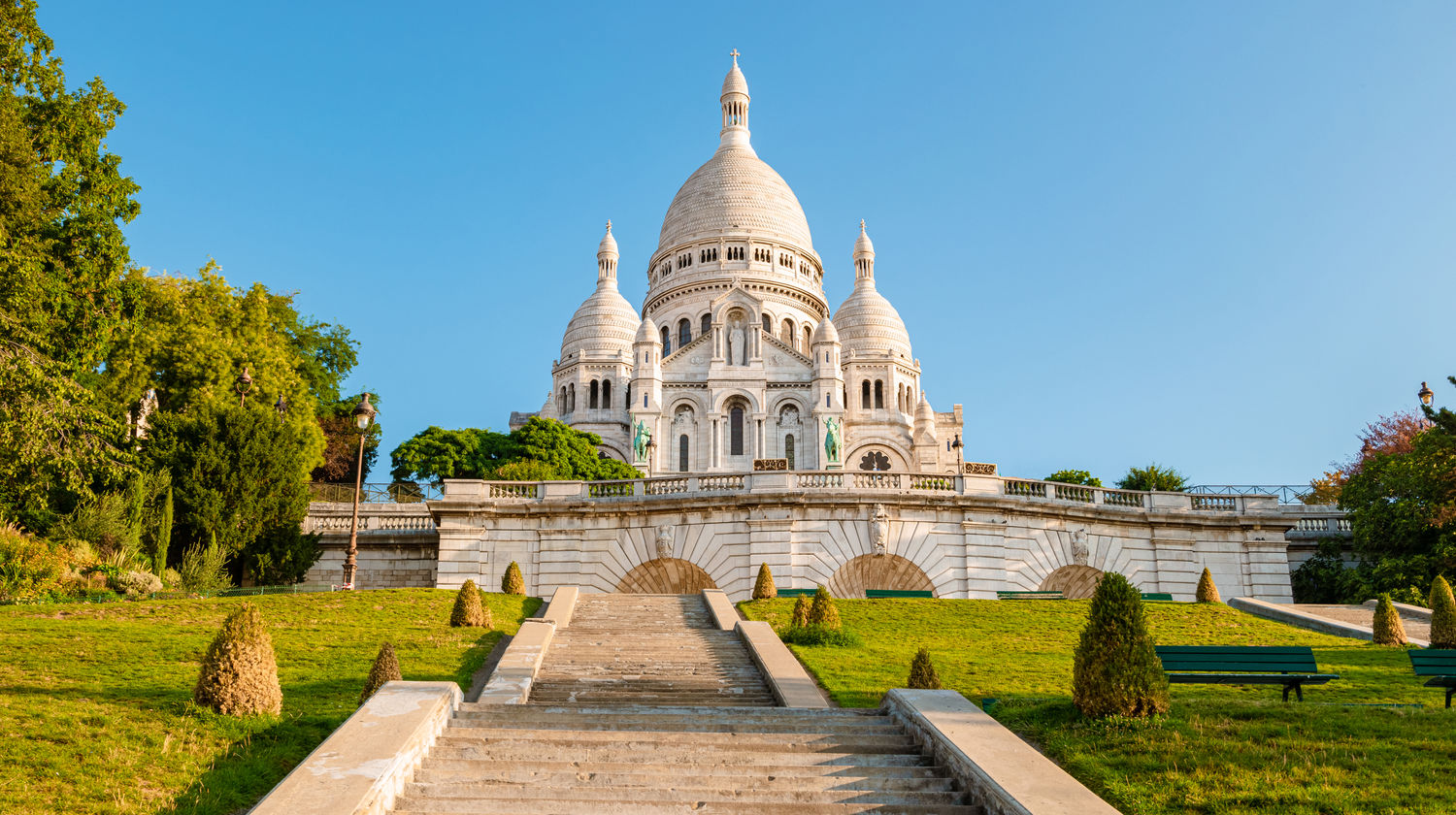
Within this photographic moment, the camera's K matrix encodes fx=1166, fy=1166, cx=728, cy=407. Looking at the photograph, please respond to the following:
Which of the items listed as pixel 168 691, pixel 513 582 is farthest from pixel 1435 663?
pixel 513 582

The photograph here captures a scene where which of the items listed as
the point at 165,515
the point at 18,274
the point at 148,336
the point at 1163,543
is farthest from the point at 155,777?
the point at 148,336

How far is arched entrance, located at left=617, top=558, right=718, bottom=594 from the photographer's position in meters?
28.3

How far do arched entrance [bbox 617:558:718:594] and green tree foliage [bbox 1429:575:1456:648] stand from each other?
49.1 ft

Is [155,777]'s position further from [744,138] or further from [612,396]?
[744,138]

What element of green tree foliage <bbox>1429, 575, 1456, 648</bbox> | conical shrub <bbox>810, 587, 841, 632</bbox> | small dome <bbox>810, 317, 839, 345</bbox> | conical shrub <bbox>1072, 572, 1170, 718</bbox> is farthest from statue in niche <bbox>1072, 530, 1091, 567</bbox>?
small dome <bbox>810, 317, 839, 345</bbox>

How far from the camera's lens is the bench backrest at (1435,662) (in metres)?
13.0

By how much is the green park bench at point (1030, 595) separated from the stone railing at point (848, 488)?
2.57 m

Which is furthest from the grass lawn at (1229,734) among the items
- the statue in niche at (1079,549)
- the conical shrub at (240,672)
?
the statue in niche at (1079,549)

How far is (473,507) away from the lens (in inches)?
1124

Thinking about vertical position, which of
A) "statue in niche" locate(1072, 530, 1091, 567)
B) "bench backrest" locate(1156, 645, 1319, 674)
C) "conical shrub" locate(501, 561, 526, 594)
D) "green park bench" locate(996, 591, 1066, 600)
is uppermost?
"statue in niche" locate(1072, 530, 1091, 567)

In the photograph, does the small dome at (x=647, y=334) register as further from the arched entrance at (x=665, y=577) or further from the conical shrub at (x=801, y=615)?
the conical shrub at (x=801, y=615)

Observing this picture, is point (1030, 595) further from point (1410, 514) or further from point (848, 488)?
point (1410, 514)

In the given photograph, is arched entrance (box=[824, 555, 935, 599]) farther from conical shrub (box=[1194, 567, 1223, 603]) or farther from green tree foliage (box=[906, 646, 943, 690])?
green tree foliage (box=[906, 646, 943, 690])

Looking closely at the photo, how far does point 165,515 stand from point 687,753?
20728mm
